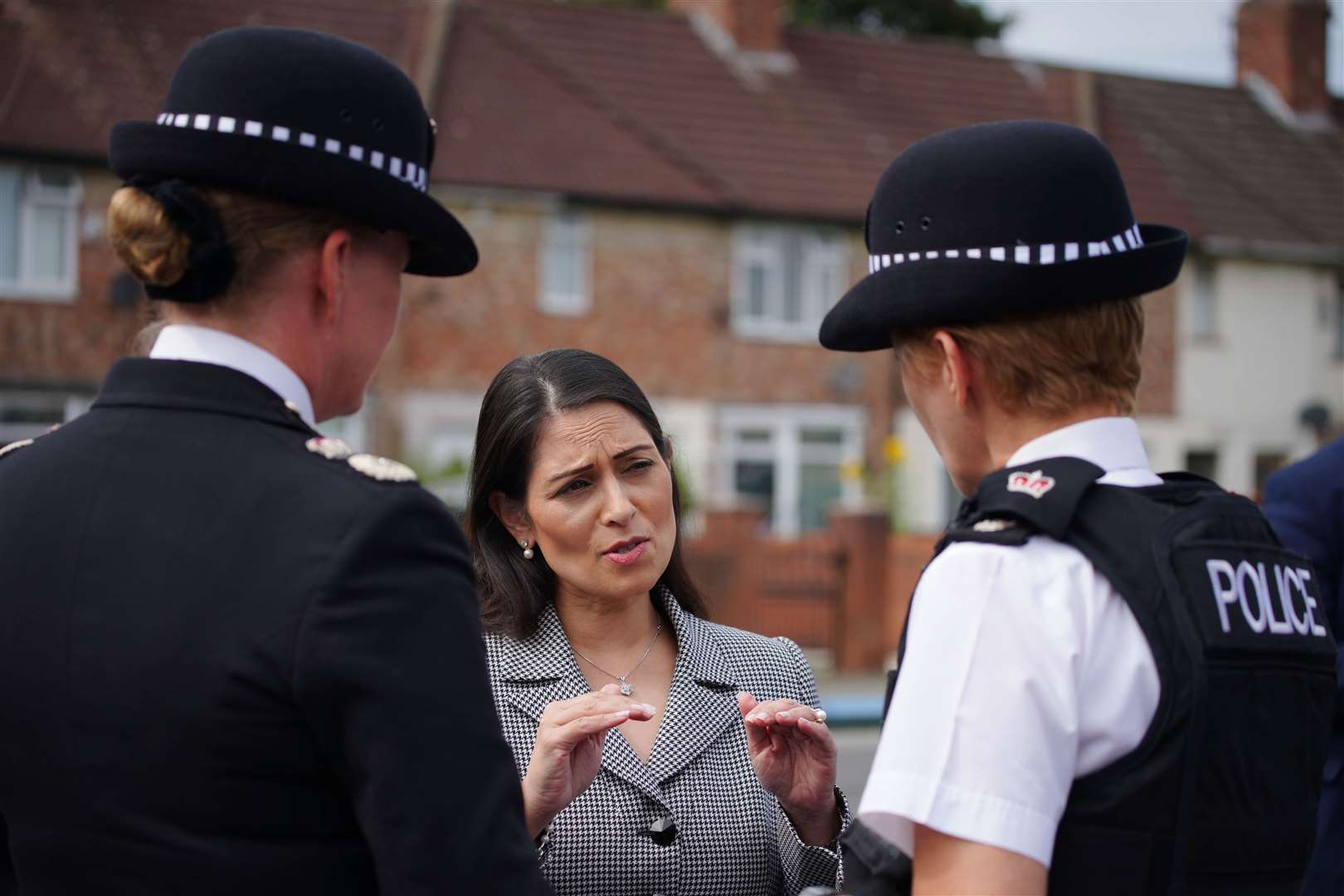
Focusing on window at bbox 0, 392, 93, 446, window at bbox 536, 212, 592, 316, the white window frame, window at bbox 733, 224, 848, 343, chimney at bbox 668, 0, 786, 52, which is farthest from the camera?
chimney at bbox 668, 0, 786, 52

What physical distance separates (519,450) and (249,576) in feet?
5.88

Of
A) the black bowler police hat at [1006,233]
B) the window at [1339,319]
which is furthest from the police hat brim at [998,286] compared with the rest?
the window at [1339,319]

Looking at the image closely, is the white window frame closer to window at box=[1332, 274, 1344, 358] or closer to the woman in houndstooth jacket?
window at box=[1332, 274, 1344, 358]

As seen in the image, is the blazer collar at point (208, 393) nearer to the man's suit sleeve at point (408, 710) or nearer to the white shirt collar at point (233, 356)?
the white shirt collar at point (233, 356)

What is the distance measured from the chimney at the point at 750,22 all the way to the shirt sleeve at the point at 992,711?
24.2 meters

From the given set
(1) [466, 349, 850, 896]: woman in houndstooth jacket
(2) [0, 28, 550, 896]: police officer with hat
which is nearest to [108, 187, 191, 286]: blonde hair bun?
(2) [0, 28, 550, 896]: police officer with hat

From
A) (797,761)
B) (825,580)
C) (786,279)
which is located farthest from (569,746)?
(786,279)

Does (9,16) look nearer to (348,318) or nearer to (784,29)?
(784,29)

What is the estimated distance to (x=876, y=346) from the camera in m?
2.29

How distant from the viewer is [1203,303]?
83.9 ft

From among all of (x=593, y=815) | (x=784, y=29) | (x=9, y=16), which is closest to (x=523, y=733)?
(x=593, y=815)

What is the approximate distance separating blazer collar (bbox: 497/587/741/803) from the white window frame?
19.0 metres

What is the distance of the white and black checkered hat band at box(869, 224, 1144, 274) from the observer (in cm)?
202

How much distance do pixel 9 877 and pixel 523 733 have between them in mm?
1324
